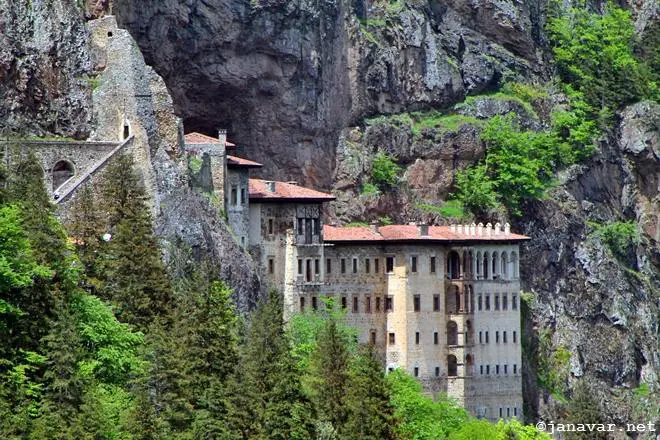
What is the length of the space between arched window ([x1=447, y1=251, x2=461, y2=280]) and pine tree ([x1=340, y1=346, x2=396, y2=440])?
2934 cm

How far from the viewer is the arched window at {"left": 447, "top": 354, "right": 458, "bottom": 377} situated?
490ft

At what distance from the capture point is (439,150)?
166 metres

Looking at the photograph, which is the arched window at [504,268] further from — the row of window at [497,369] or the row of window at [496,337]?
the row of window at [497,369]

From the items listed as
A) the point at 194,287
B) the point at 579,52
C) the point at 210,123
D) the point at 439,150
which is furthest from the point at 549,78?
the point at 194,287

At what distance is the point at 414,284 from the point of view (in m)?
148

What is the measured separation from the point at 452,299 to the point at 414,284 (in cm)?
303

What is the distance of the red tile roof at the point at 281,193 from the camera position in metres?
141

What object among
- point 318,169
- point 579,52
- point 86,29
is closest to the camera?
point 86,29

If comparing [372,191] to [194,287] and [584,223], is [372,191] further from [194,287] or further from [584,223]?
[194,287]

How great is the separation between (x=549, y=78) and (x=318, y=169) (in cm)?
3039

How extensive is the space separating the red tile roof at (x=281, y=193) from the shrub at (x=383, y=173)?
16.2 m

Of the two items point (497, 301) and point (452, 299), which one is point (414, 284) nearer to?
point (452, 299)

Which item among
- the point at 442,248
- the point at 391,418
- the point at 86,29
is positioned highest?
the point at 86,29

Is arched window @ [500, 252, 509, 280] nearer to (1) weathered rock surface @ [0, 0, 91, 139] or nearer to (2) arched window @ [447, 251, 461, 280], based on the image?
(2) arched window @ [447, 251, 461, 280]
